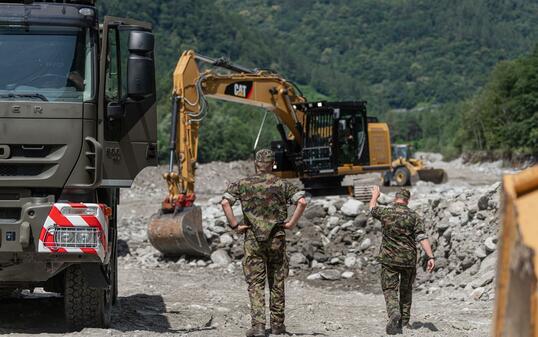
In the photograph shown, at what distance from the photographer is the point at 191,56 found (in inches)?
738

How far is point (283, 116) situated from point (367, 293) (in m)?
7.89

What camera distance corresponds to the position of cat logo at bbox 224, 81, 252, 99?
66.9 ft

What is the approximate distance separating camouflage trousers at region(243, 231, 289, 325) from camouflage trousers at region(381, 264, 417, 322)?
1.27 meters

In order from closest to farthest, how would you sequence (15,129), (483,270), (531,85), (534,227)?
(534,227) → (15,129) → (483,270) → (531,85)

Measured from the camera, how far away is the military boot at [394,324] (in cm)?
945

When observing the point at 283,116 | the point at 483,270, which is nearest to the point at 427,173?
the point at 283,116

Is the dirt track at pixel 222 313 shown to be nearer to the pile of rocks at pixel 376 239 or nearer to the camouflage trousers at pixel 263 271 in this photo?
the camouflage trousers at pixel 263 271

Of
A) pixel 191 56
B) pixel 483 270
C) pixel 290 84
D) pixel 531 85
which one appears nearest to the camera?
pixel 483 270

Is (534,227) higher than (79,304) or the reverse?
higher

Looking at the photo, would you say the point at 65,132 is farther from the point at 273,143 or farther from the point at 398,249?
the point at 273,143

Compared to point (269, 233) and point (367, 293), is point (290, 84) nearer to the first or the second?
point (367, 293)

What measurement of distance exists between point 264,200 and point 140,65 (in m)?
1.61

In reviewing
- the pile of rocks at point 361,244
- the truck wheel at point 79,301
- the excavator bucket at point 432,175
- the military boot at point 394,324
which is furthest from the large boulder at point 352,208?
the excavator bucket at point 432,175

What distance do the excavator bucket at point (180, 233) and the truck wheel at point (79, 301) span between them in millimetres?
7980
